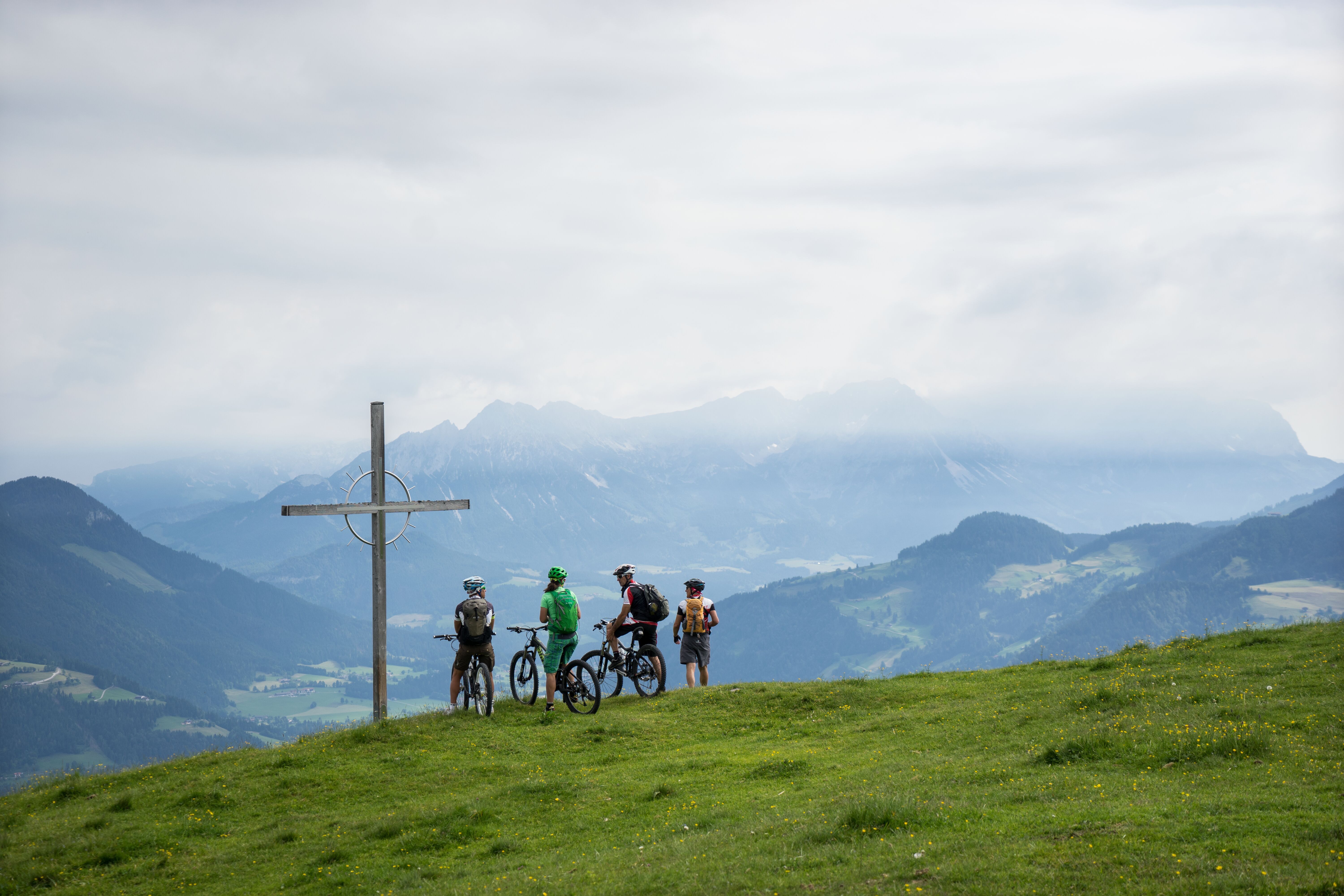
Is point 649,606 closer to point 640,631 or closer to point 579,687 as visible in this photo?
point 640,631

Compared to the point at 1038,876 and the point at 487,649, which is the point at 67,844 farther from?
the point at 1038,876

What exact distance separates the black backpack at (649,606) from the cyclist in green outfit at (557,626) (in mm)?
1879

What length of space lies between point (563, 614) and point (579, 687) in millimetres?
1731

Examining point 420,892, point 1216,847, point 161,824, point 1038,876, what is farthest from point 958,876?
point 161,824

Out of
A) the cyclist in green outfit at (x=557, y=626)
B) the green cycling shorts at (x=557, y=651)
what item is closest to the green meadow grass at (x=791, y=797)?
the cyclist in green outfit at (x=557, y=626)

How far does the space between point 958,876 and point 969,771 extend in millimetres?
4425

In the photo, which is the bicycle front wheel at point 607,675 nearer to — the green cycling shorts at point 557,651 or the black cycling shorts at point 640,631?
the black cycling shorts at point 640,631

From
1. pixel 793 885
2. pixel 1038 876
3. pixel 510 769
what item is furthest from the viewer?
pixel 510 769

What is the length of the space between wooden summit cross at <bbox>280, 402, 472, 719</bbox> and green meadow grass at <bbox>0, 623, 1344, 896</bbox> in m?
2.42

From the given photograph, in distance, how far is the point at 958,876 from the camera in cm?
865

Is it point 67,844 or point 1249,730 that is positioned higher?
point 1249,730

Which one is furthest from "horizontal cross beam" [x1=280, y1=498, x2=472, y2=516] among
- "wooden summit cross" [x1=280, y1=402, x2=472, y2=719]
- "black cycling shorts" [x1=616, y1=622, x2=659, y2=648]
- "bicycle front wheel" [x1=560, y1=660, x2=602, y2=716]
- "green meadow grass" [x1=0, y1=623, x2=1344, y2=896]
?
"green meadow grass" [x1=0, y1=623, x2=1344, y2=896]

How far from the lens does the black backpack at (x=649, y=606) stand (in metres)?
21.6

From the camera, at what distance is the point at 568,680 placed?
20203 millimetres
